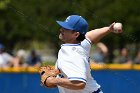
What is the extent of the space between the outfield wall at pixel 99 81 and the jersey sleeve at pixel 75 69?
5359 millimetres

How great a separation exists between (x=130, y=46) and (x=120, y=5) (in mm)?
2765

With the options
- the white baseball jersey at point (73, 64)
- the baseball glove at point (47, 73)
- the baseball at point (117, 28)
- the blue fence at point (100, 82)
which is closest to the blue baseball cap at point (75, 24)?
the white baseball jersey at point (73, 64)

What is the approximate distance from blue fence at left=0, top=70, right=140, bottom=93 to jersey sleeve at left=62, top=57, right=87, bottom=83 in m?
5.36

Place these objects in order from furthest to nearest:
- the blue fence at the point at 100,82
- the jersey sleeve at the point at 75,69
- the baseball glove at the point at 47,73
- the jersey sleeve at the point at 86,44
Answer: the blue fence at the point at 100,82 < the jersey sleeve at the point at 86,44 < the baseball glove at the point at 47,73 < the jersey sleeve at the point at 75,69

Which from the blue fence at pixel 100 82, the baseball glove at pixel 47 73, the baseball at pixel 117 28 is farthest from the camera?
the blue fence at pixel 100 82

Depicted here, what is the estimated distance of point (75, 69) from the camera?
5527 mm

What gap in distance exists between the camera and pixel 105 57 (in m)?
13.1

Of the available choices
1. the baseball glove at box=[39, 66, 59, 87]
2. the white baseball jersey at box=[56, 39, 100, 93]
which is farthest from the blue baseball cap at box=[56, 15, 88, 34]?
the baseball glove at box=[39, 66, 59, 87]

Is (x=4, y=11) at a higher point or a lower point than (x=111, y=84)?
lower

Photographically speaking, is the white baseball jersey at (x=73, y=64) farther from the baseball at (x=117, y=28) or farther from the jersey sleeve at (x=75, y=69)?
the baseball at (x=117, y=28)

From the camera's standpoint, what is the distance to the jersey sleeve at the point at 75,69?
5504mm

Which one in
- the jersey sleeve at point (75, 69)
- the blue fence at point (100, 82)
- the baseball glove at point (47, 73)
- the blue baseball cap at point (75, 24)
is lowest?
the blue fence at point (100, 82)

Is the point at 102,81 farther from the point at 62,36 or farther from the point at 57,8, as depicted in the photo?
the point at 57,8

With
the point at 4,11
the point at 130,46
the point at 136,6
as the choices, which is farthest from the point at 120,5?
the point at 4,11
